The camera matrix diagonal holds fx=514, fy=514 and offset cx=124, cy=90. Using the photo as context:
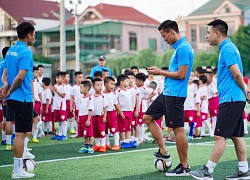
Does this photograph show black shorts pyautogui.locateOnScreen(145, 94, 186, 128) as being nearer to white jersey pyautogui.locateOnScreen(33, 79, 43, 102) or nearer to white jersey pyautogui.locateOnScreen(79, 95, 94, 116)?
white jersey pyautogui.locateOnScreen(79, 95, 94, 116)

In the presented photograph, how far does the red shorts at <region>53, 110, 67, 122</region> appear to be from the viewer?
1329cm

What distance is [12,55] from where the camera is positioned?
291 inches

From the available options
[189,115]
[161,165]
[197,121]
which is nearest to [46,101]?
[189,115]

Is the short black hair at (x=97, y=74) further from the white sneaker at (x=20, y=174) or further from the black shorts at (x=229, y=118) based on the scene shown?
the black shorts at (x=229, y=118)

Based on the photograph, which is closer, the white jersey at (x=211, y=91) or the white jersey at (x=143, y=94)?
the white jersey at (x=143, y=94)

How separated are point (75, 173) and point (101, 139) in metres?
2.98

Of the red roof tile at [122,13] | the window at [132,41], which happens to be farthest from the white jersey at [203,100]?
the window at [132,41]

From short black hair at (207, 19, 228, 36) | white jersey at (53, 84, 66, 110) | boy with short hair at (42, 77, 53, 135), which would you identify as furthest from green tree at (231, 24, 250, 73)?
short black hair at (207, 19, 228, 36)

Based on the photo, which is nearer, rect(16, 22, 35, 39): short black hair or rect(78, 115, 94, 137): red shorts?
rect(16, 22, 35, 39): short black hair

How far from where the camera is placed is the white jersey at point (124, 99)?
1122 centimetres

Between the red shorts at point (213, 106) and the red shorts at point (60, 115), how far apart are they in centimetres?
392

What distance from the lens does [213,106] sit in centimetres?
1393

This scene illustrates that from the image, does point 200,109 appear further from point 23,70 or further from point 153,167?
point 23,70

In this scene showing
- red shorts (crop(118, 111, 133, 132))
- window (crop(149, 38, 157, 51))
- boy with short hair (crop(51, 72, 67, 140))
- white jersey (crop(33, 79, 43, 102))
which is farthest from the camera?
window (crop(149, 38, 157, 51))
